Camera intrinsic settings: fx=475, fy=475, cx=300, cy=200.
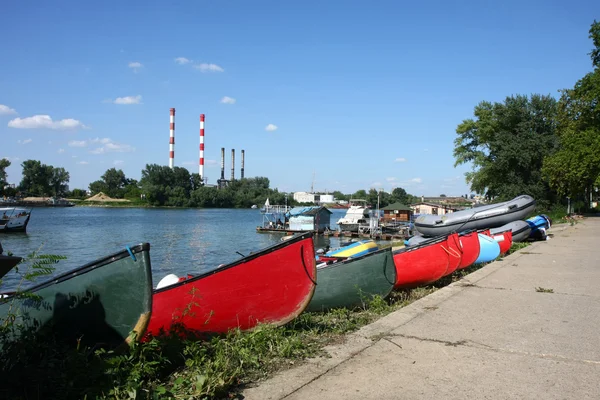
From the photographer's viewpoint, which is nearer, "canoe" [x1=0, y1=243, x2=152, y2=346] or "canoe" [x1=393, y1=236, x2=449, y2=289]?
"canoe" [x1=0, y1=243, x2=152, y2=346]

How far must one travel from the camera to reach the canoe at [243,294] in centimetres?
489

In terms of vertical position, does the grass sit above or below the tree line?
below

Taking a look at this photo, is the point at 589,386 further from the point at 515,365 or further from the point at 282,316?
the point at 282,316

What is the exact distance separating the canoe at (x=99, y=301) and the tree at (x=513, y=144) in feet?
135

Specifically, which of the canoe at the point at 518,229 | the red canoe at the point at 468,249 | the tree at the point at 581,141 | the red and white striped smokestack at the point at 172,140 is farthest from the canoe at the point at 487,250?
the red and white striped smokestack at the point at 172,140

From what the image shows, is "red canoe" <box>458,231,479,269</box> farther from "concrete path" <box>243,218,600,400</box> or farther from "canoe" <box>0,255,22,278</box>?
"canoe" <box>0,255,22,278</box>

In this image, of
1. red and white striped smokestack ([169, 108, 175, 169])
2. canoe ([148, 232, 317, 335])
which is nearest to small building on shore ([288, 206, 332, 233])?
canoe ([148, 232, 317, 335])

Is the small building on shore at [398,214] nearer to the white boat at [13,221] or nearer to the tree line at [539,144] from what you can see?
the tree line at [539,144]

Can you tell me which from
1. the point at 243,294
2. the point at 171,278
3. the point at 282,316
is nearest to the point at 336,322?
the point at 282,316

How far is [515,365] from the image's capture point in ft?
13.8

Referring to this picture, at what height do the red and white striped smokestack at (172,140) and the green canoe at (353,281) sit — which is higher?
the red and white striped smokestack at (172,140)

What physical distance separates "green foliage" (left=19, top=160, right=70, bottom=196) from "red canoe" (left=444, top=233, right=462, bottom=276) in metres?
137

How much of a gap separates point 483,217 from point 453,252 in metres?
10.7

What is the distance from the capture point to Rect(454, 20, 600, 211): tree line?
31.3 metres
